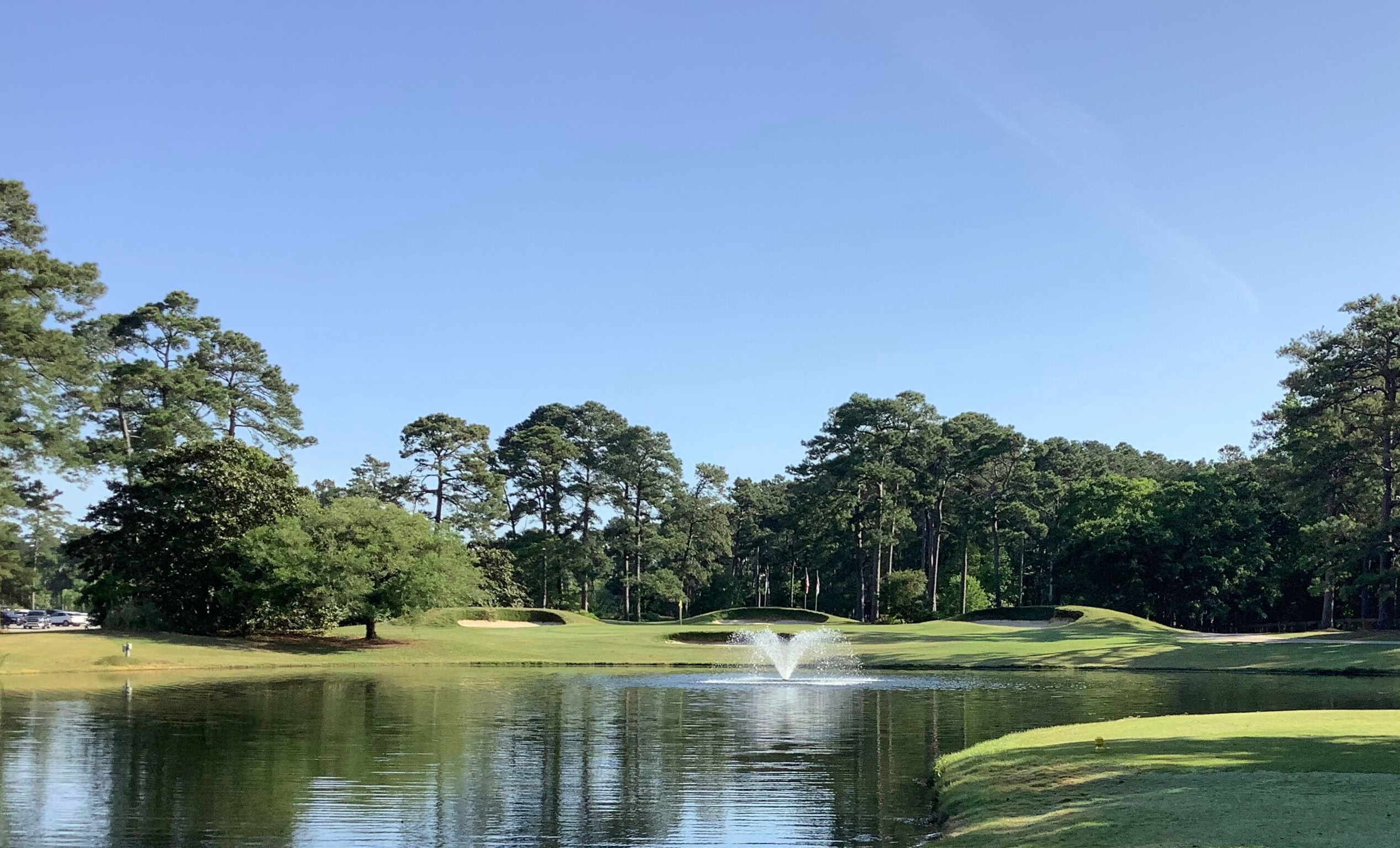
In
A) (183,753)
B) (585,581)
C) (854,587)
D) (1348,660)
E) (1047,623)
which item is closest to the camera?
(183,753)

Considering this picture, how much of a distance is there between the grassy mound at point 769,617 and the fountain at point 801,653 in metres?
12.0

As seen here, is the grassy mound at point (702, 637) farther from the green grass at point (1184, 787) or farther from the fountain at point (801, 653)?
the green grass at point (1184, 787)

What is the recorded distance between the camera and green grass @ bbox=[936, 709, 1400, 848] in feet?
34.3

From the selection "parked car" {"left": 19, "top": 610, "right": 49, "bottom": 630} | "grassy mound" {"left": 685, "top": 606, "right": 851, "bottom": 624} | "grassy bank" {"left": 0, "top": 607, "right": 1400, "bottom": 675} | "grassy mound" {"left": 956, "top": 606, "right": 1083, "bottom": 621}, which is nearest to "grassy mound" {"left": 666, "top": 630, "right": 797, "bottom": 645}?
"grassy bank" {"left": 0, "top": 607, "right": 1400, "bottom": 675}

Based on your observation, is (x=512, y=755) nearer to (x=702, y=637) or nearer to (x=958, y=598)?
(x=702, y=637)

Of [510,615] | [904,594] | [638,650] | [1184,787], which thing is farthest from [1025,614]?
[1184,787]

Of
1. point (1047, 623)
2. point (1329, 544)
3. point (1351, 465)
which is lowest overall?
point (1047, 623)

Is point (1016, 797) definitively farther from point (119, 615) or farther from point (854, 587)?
point (854, 587)

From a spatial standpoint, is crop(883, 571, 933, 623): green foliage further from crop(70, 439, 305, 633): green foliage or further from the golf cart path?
crop(70, 439, 305, 633): green foliage

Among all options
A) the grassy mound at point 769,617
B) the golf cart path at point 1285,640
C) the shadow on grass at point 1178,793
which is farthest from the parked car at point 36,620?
the shadow on grass at point 1178,793

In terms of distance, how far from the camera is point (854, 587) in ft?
332

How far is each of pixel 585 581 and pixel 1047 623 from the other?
4010 centimetres

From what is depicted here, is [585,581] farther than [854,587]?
No

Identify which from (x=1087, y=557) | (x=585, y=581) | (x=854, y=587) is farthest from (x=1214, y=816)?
(x=854, y=587)
